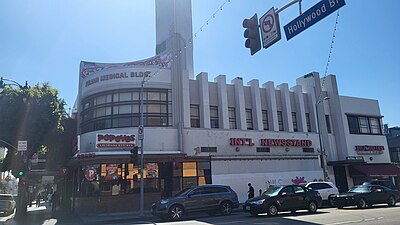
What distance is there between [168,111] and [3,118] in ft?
36.3

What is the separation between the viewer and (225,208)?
1738cm

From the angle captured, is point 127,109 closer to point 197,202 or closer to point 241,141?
point 241,141

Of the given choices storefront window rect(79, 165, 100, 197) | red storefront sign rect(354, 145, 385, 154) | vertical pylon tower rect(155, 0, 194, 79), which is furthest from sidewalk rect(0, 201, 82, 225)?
red storefront sign rect(354, 145, 385, 154)

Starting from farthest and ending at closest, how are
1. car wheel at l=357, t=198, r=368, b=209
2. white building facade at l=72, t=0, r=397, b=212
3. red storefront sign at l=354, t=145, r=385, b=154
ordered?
red storefront sign at l=354, t=145, r=385, b=154 → white building facade at l=72, t=0, r=397, b=212 → car wheel at l=357, t=198, r=368, b=209

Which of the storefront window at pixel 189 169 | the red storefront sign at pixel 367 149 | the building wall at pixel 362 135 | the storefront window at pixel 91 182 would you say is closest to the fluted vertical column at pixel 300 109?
the building wall at pixel 362 135

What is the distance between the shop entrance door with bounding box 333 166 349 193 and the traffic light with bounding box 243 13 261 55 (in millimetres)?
24865

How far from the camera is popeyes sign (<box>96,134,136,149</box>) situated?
71.3 feet

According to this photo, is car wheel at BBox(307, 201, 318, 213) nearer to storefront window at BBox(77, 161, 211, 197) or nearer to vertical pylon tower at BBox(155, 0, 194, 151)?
storefront window at BBox(77, 161, 211, 197)

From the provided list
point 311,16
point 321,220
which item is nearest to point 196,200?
point 321,220

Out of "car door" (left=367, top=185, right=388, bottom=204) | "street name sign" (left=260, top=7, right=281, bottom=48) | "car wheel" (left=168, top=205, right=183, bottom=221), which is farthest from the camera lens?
"car door" (left=367, top=185, right=388, bottom=204)

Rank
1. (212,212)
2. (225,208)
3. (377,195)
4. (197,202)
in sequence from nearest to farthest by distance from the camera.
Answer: (197,202) < (212,212) < (225,208) < (377,195)

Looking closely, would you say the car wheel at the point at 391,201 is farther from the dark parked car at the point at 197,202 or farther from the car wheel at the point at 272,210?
the dark parked car at the point at 197,202

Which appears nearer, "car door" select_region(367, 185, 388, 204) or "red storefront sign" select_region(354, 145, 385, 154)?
"car door" select_region(367, 185, 388, 204)

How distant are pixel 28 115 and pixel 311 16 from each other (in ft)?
65.5
